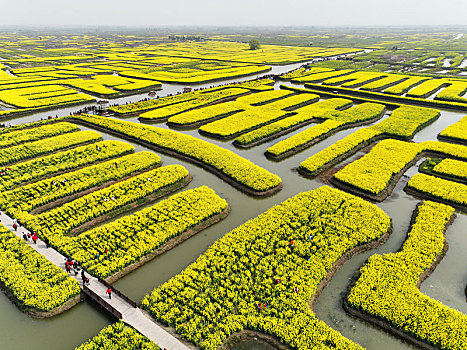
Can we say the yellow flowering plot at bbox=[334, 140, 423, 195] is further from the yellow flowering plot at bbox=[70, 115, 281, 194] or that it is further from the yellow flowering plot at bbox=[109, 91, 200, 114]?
the yellow flowering plot at bbox=[109, 91, 200, 114]

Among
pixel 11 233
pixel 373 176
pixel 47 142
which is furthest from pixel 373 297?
pixel 47 142

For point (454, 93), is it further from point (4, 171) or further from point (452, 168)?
point (4, 171)

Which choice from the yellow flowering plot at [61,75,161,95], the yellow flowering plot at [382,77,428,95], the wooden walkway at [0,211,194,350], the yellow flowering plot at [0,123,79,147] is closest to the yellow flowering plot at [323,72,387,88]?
the yellow flowering plot at [382,77,428,95]

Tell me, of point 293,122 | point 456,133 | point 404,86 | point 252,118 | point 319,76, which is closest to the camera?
point 456,133

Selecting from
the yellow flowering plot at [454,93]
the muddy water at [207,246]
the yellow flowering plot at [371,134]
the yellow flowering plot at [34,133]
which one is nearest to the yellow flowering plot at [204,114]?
the yellow flowering plot at [34,133]

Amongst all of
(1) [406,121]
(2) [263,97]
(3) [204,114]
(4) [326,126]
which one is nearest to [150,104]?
(3) [204,114]

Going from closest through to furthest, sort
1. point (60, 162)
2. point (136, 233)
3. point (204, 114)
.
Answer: point (136, 233) → point (60, 162) → point (204, 114)
